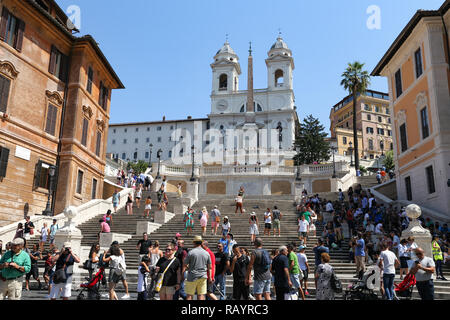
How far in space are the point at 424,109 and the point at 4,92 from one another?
24147 mm

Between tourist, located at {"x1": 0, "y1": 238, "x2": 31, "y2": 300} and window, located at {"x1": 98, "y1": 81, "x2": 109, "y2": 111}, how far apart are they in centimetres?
2464

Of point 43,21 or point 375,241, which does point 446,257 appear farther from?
point 43,21

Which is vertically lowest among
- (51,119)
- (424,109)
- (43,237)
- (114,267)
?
(114,267)

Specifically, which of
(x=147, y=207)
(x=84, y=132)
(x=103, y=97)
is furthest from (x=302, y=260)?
(x=103, y=97)

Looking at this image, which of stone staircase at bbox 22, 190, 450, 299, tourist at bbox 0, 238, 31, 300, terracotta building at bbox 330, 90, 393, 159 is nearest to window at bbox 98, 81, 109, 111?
stone staircase at bbox 22, 190, 450, 299

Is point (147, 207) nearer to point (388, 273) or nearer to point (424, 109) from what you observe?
point (388, 273)

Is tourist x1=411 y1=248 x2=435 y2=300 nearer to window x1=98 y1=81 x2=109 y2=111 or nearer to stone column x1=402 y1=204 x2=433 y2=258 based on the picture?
stone column x1=402 y1=204 x2=433 y2=258

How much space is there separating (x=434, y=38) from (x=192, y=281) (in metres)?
21.7

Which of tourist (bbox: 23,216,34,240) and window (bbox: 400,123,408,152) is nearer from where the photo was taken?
tourist (bbox: 23,216,34,240)

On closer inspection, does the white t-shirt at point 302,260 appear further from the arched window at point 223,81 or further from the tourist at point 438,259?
the arched window at point 223,81

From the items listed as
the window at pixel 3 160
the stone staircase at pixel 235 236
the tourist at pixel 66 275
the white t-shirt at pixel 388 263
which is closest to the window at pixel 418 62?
the stone staircase at pixel 235 236

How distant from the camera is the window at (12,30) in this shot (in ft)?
70.0

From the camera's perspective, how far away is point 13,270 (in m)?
7.66

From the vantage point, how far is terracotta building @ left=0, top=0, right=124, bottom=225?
845 inches
